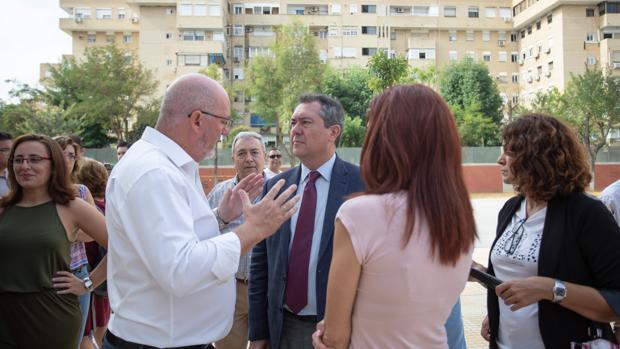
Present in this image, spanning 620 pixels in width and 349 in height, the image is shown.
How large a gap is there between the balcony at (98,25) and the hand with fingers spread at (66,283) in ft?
182

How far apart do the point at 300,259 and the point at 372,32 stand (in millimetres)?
52234

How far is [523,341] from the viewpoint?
2.47 meters

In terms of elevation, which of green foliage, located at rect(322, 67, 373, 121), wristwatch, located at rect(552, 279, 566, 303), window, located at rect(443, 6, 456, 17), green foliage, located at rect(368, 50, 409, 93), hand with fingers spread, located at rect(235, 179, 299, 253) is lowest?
wristwatch, located at rect(552, 279, 566, 303)

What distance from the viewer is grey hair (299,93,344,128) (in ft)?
10.7

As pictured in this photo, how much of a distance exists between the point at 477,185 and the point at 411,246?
3617 centimetres

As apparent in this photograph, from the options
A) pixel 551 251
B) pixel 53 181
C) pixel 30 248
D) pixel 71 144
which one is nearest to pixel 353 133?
pixel 71 144

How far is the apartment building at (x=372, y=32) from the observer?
4806cm

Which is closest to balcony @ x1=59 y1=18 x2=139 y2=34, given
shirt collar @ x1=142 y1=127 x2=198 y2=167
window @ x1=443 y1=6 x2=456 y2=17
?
window @ x1=443 y1=6 x2=456 y2=17

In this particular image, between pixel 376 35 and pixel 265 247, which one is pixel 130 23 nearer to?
pixel 376 35

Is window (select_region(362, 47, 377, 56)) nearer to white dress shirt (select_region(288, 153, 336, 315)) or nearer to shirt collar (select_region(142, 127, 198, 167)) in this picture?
white dress shirt (select_region(288, 153, 336, 315))

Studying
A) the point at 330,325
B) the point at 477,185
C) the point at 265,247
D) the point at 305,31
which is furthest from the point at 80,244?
the point at 305,31

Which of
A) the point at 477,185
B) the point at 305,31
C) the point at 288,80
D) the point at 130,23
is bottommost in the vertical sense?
the point at 477,185

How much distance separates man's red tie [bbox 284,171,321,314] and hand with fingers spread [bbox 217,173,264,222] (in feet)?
1.19

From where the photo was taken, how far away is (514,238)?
2.61 m
